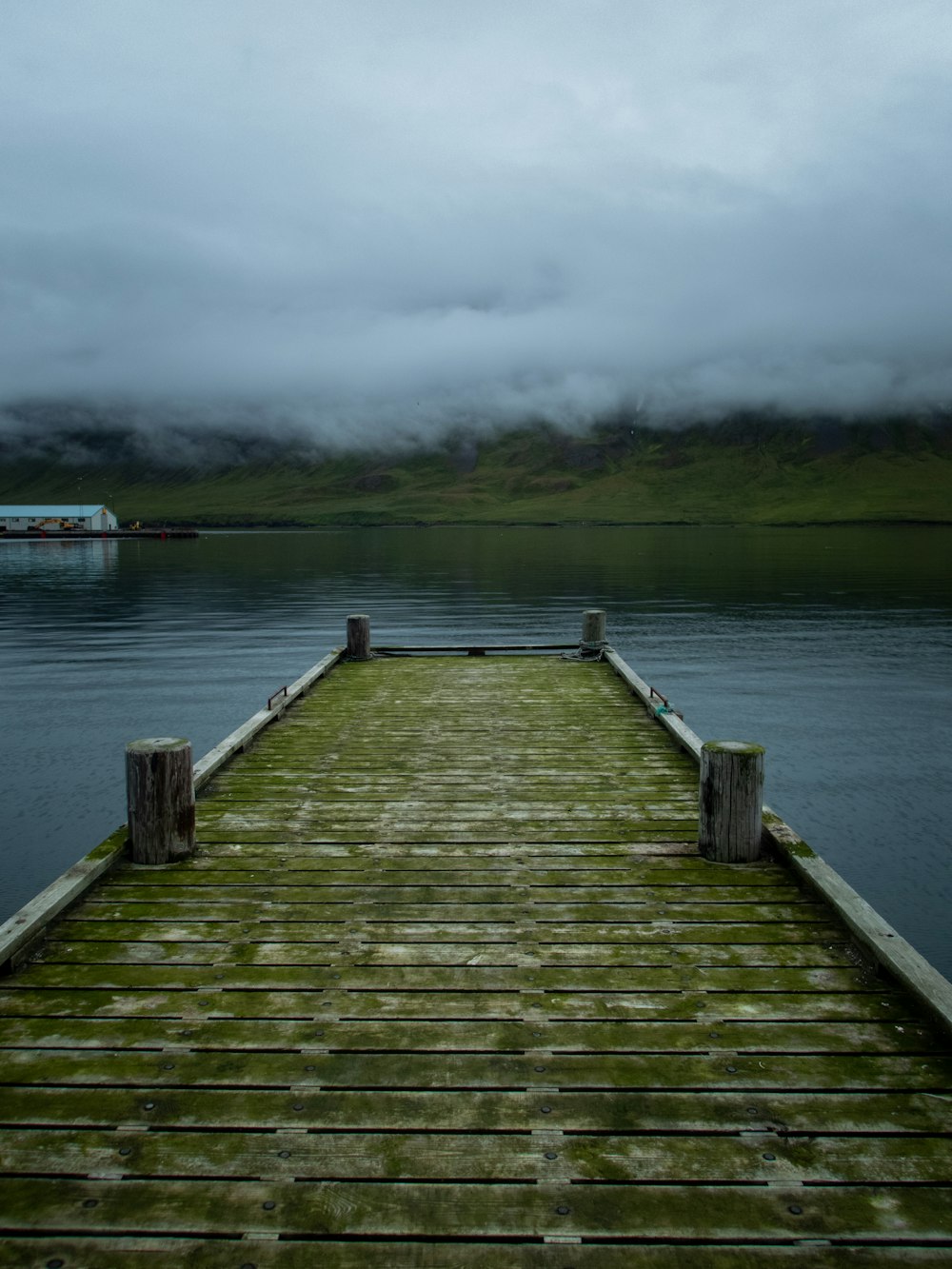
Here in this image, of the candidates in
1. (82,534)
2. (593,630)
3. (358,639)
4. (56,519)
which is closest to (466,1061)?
(358,639)

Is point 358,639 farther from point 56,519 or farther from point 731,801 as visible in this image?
point 56,519

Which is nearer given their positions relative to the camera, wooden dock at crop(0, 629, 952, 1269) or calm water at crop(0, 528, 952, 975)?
wooden dock at crop(0, 629, 952, 1269)

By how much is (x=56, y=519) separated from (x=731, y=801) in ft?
662

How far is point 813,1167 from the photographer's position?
5.30 meters

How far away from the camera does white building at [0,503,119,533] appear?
18650 centimetres

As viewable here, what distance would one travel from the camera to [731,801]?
968cm

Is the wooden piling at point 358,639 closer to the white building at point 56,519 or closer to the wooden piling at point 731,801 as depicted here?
the wooden piling at point 731,801

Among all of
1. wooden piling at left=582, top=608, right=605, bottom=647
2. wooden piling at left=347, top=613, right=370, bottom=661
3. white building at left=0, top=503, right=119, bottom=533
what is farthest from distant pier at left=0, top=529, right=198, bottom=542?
wooden piling at left=582, top=608, right=605, bottom=647

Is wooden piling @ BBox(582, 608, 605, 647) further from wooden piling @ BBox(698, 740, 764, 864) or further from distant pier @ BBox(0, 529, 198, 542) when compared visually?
distant pier @ BBox(0, 529, 198, 542)

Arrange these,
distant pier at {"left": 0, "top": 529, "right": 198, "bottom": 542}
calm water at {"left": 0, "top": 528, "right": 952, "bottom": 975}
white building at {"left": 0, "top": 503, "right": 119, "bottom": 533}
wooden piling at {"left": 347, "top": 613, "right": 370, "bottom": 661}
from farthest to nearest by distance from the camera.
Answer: white building at {"left": 0, "top": 503, "right": 119, "bottom": 533}
distant pier at {"left": 0, "top": 529, "right": 198, "bottom": 542}
wooden piling at {"left": 347, "top": 613, "right": 370, "bottom": 661}
calm water at {"left": 0, "top": 528, "right": 952, "bottom": 975}

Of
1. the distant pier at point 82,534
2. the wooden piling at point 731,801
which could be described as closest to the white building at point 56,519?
the distant pier at point 82,534

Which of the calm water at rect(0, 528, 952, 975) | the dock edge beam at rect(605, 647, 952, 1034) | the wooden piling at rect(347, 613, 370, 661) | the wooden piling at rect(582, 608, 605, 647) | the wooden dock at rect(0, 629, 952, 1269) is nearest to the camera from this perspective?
the wooden dock at rect(0, 629, 952, 1269)

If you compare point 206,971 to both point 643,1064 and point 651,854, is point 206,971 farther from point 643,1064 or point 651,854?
point 651,854

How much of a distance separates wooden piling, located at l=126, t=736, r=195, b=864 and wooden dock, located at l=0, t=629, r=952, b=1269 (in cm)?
29
